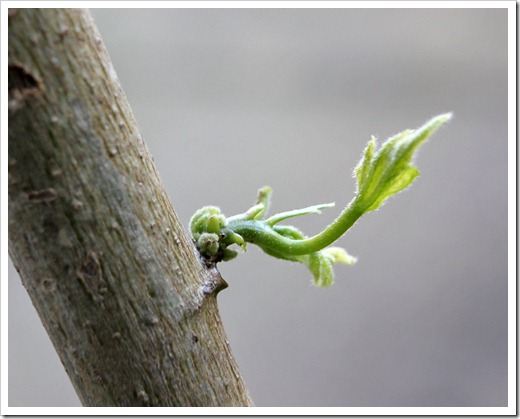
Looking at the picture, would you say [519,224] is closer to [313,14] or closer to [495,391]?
[313,14]

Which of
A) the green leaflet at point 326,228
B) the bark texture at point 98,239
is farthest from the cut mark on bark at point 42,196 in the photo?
the green leaflet at point 326,228

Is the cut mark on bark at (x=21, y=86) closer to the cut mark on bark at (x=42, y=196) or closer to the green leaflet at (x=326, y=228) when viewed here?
the cut mark on bark at (x=42, y=196)

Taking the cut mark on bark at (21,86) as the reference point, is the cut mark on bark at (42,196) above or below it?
below

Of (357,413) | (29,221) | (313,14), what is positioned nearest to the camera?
(29,221)

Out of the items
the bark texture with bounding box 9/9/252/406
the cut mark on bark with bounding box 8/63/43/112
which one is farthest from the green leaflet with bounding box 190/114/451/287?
the cut mark on bark with bounding box 8/63/43/112

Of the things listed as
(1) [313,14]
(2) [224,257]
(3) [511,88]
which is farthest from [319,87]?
(2) [224,257]

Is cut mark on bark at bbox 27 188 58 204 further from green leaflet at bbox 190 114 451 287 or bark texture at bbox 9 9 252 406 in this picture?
green leaflet at bbox 190 114 451 287
